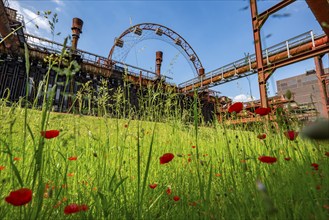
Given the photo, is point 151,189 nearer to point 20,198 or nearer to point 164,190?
point 164,190

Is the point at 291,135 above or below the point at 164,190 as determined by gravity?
above

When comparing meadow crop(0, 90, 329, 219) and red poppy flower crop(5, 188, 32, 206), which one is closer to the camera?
red poppy flower crop(5, 188, 32, 206)

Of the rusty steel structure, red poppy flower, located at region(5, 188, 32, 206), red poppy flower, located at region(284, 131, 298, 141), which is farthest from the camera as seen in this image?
the rusty steel structure

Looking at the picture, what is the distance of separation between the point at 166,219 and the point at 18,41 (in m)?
13.2

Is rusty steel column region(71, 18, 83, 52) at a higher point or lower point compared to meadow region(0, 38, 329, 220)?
higher

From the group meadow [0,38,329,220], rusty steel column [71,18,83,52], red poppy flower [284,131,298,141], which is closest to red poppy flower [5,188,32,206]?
meadow [0,38,329,220]

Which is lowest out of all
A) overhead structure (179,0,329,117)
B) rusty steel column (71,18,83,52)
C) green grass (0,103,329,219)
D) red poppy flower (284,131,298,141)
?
green grass (0,103,329,219)

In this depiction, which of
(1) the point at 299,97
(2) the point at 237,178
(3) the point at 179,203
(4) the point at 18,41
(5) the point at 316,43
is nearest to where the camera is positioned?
(3) the point at 179,203

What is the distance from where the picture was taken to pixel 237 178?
61.9 inches

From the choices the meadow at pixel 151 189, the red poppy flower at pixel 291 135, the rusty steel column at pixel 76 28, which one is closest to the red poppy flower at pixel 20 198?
the meadow at pixel 151 189

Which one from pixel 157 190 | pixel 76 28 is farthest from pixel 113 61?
pixel 157 190

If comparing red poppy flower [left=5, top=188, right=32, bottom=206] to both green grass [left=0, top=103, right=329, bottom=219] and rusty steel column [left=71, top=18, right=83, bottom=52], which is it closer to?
green grass [left=0, top=103, right=329, bottom=219]

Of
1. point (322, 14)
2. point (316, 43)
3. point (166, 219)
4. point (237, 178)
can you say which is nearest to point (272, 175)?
point (237, 178)

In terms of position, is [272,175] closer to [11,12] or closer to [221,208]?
[221,208]
